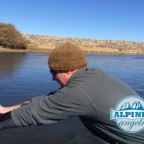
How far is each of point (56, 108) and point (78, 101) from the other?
0.72 ft

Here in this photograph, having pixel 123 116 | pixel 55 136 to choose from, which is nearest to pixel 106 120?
pixel 123 116

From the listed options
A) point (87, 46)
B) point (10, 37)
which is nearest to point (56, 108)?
point (10, 37)

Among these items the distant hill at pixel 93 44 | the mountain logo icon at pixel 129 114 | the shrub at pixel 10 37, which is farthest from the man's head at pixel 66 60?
the distant hill at pixel 93 44

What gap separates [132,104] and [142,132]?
309mm

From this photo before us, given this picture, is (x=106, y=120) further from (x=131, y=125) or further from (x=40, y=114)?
(x=40, y=114)

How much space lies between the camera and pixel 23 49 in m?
81.1

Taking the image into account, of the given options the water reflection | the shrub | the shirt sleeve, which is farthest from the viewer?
the shrub

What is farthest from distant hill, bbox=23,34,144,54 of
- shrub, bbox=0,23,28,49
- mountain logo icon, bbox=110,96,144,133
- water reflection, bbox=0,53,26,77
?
mountain logo icon, bbox=110,96,144,133

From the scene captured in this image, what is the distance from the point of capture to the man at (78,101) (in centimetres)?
287

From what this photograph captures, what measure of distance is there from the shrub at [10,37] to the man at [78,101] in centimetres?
7604

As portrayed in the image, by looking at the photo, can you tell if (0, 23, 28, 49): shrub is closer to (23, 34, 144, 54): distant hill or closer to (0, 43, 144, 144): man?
(23, 34, 144, 54): distant hill

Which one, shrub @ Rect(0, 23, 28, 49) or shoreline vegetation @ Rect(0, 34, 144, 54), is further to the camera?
shoreline vegetation @ Rect(0, 34, 144, 54)

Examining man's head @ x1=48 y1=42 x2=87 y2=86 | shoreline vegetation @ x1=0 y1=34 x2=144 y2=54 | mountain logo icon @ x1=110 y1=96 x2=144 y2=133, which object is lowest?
shoreline vegetation @ x1=0 y1=34 x2=144 y2=54

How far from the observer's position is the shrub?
77.6 metres
